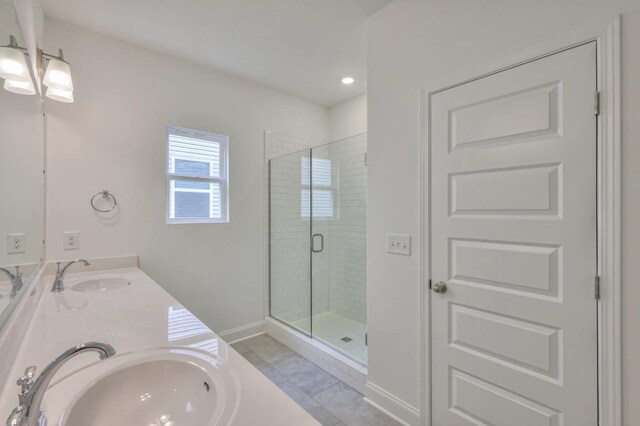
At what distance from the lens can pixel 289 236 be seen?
3.29 m

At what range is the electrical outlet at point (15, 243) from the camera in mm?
1173

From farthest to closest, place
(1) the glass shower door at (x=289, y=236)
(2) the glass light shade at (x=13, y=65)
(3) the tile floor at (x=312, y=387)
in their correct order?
(1) the glass shower door at (x=289, y=236)
(3) the tile floor at (x=312, y=387)
(2) the glass light shade at (x=13, y=65)

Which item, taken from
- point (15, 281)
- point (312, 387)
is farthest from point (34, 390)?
point (312, 387)

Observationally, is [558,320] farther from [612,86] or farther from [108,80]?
[108,80]

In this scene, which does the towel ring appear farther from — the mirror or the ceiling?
the ceiling

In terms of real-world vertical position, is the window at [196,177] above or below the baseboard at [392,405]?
above

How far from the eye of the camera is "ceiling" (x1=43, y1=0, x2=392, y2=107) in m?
1.98

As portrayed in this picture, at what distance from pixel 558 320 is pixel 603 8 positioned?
1.29 metres

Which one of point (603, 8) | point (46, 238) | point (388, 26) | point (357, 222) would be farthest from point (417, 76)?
point (46, 238)

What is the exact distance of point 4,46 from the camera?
108cm

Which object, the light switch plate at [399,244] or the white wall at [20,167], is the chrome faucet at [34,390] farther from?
the light switch plate at [399,244]

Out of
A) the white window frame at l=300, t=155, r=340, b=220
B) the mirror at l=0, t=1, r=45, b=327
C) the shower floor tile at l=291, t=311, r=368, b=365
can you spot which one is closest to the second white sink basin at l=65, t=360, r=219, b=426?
the mirror at l=0, t=1, r=45, b=327

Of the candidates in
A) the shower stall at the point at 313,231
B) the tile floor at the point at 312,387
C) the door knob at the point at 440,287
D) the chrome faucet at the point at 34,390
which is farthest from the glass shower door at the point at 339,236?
the chrome faucet at the point at 34,390

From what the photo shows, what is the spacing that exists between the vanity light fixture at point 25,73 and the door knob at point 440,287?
208 cm
